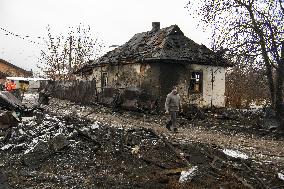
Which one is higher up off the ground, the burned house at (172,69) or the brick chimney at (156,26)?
the brick chimney at (156,26)

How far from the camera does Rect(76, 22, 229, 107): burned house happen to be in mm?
22281

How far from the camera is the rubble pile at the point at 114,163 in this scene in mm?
7812

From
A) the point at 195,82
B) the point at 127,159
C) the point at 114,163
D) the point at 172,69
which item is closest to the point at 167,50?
the point at 172,69

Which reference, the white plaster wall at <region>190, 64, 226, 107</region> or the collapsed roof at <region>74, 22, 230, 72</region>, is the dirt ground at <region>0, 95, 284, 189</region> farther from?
the white plaster wall at <region>190, 64, 226, 107</region>

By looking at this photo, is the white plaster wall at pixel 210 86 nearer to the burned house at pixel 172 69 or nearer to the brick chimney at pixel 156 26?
the burned house at pixel 172 69

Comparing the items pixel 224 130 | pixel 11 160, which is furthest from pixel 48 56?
pixel 11 160

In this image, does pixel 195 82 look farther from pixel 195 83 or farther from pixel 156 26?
pixel 156 26

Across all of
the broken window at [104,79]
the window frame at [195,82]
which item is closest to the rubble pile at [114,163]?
the window frame at [195,82]

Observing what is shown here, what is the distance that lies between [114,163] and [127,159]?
405 millimetres

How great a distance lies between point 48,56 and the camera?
4662cm

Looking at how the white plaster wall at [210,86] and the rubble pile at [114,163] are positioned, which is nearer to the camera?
the rubble pile at [114,163]

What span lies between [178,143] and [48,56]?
38833 millimetres

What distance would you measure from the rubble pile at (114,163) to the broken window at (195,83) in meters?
11.7

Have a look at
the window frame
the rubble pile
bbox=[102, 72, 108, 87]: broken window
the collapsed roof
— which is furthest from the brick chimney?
the rubble pile
